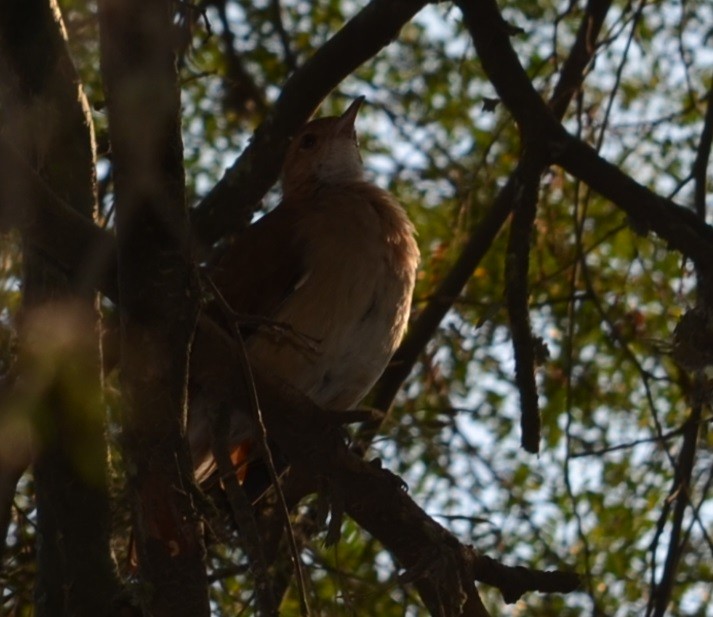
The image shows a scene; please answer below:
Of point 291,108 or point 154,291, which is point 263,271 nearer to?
point 291,108

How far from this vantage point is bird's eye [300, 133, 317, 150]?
6105mm

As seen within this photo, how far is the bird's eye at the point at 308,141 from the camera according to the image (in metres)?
6.11

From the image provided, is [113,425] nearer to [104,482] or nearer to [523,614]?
[104,482]

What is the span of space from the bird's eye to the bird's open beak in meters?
0.12

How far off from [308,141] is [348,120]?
21cm

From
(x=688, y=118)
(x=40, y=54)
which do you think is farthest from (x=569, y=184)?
(x=40, y=54)

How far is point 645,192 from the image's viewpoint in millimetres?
4215

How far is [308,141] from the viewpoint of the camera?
6121 mm

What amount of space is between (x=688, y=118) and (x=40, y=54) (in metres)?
3.52

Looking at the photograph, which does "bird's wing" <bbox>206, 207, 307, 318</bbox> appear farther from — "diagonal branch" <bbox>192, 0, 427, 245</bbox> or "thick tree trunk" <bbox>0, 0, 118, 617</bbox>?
"thick tree trunk" <bbox>0, 0, 118, 617</bbox>

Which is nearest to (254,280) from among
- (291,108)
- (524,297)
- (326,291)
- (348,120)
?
(326,291)

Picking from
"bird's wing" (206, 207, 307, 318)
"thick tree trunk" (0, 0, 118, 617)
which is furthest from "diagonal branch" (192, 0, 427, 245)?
"thick tree trunk" (0, 0, 118, 617)

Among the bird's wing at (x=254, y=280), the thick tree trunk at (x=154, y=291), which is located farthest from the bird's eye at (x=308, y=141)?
the thick tree trunk at (x=154, y=291)

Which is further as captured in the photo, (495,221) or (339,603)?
(495,221)
